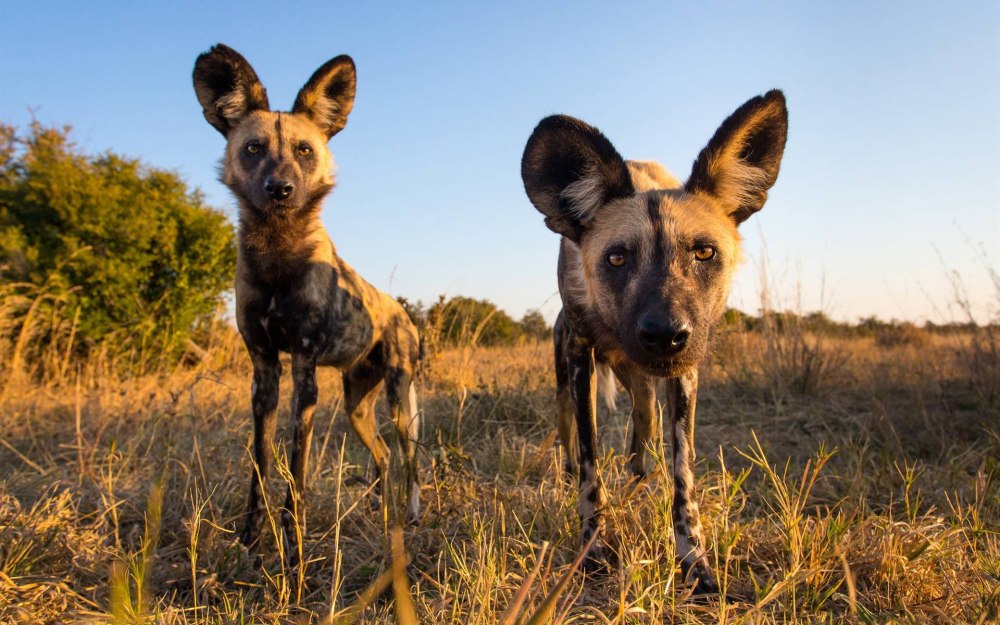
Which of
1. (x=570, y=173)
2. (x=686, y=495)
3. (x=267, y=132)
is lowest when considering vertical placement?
(x=686, y=495)

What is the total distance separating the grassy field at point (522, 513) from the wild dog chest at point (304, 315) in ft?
1.46

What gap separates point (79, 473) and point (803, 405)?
5931 millimetres

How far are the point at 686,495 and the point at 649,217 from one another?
113 centimetres

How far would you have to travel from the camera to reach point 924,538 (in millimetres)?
2271

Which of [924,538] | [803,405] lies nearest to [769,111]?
[924,538]

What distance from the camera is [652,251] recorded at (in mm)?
2535

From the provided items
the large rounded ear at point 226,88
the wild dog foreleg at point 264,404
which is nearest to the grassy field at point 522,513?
the wild dog foreleg at point 264,404

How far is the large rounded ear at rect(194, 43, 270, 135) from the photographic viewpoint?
3.52 m

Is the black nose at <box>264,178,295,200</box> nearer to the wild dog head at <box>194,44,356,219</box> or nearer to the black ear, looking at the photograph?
the wild dog head at <box>194,44,356,219</box>

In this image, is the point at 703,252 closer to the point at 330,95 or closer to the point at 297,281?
the point at 297,281

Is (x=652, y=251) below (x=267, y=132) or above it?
below

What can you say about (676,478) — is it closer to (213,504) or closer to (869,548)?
(869,548)

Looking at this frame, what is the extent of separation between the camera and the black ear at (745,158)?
265 cm

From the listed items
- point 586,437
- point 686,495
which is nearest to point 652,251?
point 586,437
